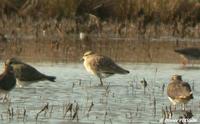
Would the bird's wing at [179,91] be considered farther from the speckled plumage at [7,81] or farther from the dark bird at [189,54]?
the dark bird at [189,54]

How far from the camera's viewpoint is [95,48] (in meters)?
22.4

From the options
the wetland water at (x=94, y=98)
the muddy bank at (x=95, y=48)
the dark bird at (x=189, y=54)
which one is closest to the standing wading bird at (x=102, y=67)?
the wetland water at (x=94, y=98)

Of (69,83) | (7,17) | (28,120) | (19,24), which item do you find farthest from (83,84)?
(7,17)

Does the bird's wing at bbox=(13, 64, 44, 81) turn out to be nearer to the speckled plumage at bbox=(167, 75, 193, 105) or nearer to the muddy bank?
the speckled plumage at bbox=(167, 75, 193, 105)

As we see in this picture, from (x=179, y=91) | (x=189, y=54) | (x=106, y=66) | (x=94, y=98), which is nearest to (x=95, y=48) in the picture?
(x=189, y=54)

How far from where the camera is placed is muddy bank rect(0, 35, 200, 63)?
2028 cm

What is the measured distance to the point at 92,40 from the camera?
24875mm

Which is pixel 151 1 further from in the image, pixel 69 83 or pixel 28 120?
pixel 28 120

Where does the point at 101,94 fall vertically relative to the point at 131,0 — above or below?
below

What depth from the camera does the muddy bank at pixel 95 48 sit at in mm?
20281

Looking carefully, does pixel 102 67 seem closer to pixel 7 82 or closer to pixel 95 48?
pixel 7 82

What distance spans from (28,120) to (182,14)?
60.3 ft

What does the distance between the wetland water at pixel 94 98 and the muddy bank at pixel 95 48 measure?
1.73m

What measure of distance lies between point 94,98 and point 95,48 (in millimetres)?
8707
